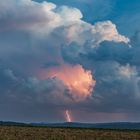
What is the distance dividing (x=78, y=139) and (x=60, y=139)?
359cm

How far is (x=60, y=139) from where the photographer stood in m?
84.9

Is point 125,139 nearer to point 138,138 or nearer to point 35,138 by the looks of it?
point 138,138

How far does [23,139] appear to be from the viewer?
273 feet

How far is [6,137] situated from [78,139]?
573 inches

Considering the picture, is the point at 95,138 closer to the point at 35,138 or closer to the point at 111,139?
the point at 111,139

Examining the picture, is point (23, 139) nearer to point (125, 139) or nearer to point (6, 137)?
point (6, 137)

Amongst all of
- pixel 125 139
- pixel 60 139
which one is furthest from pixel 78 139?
pixel 125 139

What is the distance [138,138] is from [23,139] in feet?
80.4

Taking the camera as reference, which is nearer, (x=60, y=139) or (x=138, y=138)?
(x=60, y=139)

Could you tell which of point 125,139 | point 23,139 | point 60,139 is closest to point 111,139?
point 125,139

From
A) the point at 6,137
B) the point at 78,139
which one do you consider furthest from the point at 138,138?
the point at 6,137

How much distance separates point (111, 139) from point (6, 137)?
21235mm

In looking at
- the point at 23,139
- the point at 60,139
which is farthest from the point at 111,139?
the point at 23,139

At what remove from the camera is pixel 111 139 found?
286 feet
